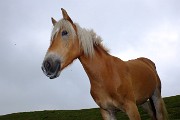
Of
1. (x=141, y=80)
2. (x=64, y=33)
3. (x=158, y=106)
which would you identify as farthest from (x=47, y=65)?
(x=158, y=106)

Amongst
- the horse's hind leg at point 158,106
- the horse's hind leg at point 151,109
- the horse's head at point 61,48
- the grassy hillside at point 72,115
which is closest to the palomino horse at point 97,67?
the horse's head at point 61,48

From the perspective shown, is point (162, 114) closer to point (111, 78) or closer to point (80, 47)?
point (111, 78)

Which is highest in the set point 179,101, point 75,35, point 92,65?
point 75,35

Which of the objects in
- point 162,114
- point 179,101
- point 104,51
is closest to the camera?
point 104,51

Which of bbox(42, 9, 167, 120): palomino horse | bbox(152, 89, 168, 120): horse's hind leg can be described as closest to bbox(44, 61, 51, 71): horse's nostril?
bbox(42, 9, 167, 120): palomino horse

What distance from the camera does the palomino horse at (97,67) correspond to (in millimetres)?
7344

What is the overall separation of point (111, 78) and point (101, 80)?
27 cm

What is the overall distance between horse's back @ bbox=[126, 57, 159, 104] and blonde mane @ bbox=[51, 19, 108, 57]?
62.0 inches

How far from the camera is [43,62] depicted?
23.3 ft

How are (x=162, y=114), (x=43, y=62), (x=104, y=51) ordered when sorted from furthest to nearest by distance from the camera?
(x=162, y=114) → (x=104, y=51) → (x=43, y=62)

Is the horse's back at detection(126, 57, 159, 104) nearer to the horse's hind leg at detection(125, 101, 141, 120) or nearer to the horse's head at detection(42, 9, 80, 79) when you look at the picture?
the horse's hind leg at detection(125, 101, 141, 120)

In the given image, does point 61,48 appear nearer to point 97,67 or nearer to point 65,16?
point 65,16

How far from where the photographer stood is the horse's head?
7.12 metres

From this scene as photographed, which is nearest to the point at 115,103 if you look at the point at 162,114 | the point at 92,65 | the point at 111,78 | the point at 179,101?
the point at 111,78
